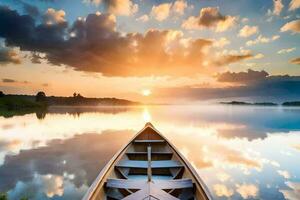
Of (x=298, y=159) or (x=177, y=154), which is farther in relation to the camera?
(x=298, y=159)

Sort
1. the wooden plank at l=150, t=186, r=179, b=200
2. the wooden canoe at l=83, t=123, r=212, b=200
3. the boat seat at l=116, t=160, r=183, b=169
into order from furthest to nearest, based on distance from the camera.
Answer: the boat seat at l=116, t=160, r=183, b=169 < the wooden canoe at l=83, t=123, r=212, b=200 < the wooden plank at l=150, t=186, r=179, b=200

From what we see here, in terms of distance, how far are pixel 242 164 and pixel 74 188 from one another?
9577mm

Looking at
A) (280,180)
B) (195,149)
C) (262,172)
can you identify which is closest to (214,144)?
(195,149)

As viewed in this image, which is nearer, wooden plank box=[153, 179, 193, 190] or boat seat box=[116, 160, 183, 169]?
wooden plank box=[153, 179, 193, 190]

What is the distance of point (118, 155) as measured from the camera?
30.1 feet

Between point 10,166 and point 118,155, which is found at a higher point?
point 118,155

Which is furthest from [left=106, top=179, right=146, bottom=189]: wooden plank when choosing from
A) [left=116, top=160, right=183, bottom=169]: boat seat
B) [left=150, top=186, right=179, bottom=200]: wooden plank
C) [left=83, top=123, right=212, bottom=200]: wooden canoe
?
[left=116, top=160, right=183, bottom=169]: boat seat

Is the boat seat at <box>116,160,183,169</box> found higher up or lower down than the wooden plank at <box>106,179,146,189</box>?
A: lower down

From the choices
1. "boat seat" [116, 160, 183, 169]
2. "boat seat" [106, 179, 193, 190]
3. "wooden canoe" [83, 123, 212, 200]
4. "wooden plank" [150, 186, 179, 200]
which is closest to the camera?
"wooden plank" [150, 186, 179, 200]

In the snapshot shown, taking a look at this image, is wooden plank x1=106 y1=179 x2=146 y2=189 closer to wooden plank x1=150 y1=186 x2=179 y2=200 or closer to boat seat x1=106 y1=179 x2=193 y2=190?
boat seat x1=106 y1=179 x2=193 y2=190

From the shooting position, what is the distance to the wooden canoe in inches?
227

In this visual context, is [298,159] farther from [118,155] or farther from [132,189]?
[132,189]

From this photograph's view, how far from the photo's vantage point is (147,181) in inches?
245

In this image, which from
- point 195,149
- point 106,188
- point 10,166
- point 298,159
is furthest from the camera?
point 195,149
